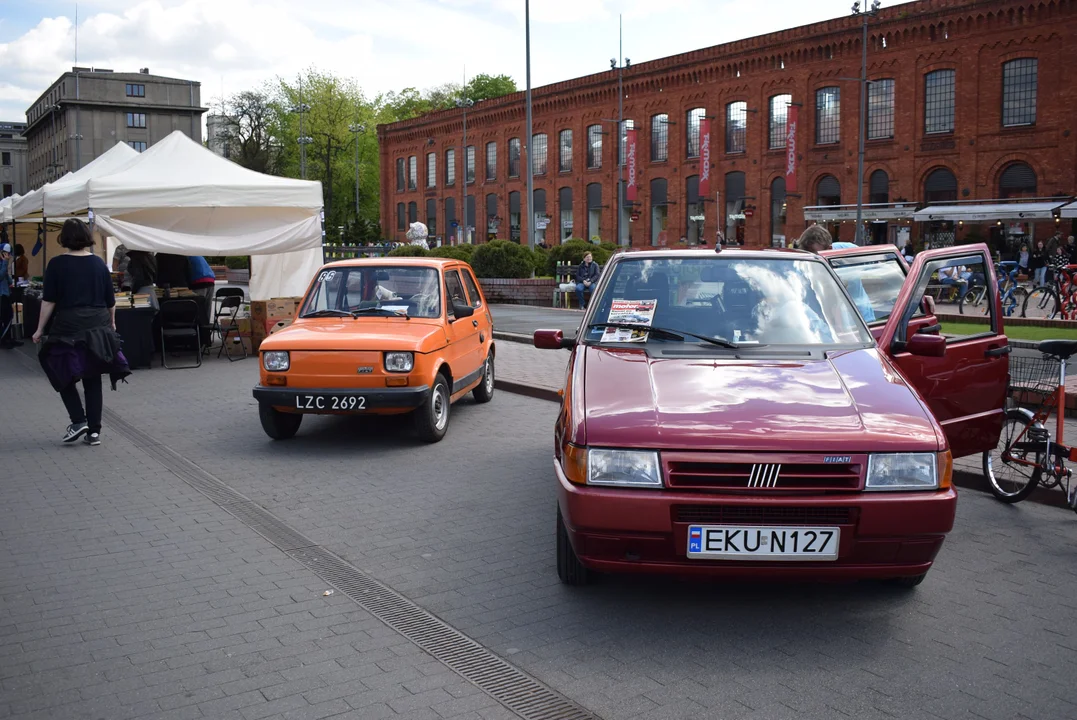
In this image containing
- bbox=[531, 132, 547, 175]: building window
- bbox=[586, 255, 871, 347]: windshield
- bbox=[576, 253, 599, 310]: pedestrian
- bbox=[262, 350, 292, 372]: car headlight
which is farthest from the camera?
bbox=[531, 132, 547, 175]: building window

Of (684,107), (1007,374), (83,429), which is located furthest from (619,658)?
(684,107)

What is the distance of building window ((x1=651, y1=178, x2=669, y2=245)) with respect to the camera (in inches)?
2361

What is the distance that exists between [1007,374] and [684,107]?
52.9 metres

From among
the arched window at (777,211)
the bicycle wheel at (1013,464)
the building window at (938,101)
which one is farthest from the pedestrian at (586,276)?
the arched window at (777,211)

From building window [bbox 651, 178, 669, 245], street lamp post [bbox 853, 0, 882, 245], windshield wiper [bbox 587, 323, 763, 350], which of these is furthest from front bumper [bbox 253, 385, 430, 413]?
building window [bbox 651, 178, 669, 245]

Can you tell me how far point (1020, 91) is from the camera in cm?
4266

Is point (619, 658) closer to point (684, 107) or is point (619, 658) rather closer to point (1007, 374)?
point (1007, 374)

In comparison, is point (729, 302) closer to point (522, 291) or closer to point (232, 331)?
point (232, 331)

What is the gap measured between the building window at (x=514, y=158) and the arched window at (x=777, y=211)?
79.2 feet

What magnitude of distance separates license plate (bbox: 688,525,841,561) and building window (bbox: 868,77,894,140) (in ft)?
153

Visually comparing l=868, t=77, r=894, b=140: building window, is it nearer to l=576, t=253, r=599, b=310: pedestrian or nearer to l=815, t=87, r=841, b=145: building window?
l=815, t=87, r=841, b=145: building window

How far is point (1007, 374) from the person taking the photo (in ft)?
22.9

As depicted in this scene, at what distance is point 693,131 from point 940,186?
1589 centimetres

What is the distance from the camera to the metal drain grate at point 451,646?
388 cm
